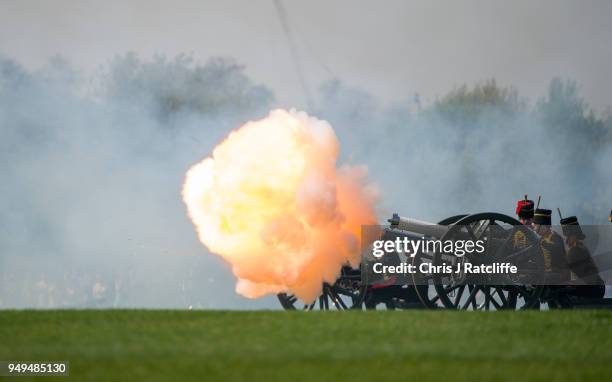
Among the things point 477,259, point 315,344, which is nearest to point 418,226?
point 477,259

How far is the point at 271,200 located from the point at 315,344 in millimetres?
8722

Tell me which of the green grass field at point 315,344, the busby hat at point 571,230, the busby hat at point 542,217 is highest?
the busby hat at point 542,217

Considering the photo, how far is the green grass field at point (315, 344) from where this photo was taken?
35.2 ft

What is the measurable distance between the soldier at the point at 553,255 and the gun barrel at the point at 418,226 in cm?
181

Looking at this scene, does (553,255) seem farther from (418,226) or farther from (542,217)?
(418,226)

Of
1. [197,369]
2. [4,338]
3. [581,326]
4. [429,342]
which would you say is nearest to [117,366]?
[197,369]

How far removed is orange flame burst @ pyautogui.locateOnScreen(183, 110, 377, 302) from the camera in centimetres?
2094

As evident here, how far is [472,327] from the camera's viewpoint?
1382 centimetres

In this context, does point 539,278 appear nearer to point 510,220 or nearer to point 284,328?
point 510,220

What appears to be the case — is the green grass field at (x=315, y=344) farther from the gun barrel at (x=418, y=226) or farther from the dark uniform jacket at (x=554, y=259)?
the gun barrel at (x=418, y=226)

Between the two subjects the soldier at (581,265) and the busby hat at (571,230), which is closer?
the soldier at (581,265)

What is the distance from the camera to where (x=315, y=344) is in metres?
12.4

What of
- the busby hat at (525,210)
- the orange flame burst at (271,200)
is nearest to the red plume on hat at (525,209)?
the busby hat at (525,210)

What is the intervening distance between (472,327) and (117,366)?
4937mm
